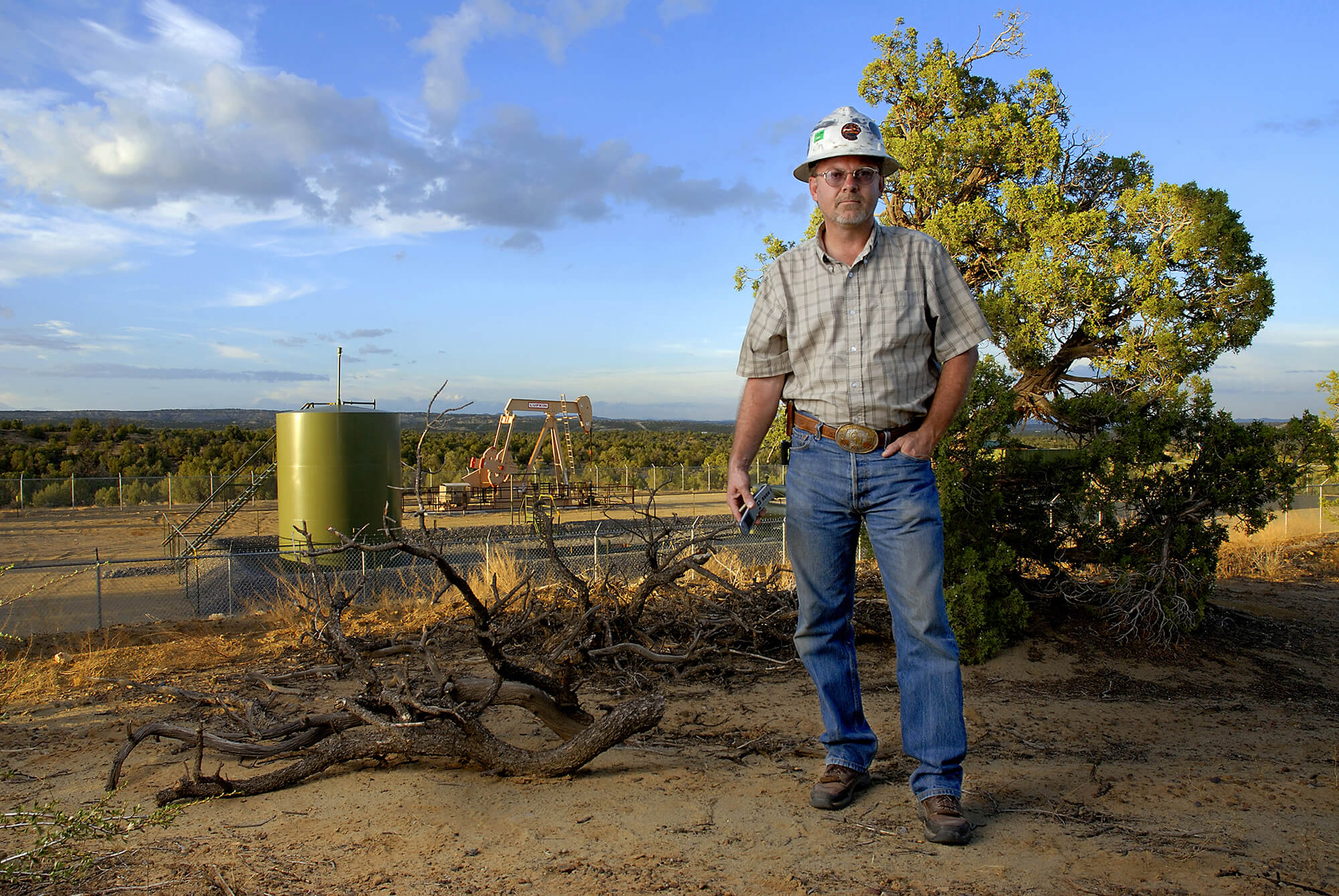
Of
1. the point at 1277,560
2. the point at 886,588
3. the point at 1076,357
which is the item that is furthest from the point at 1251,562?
the point at 886,588

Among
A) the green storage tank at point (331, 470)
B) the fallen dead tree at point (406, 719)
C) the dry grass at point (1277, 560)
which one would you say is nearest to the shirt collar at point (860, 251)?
the fallen dead tree at point (406, 719)

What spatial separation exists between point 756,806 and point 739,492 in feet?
3.44

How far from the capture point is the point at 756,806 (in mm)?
2791

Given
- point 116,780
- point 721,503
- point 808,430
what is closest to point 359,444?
point 116,780

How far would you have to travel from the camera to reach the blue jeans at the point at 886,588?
269 cm

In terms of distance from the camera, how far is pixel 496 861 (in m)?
2.43

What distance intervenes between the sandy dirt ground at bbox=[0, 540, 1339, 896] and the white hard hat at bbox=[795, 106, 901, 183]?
2136 mm

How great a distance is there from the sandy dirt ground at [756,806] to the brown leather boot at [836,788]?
48 mm

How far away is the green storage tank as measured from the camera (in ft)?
45.8

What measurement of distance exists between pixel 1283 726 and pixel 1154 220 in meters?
8.09

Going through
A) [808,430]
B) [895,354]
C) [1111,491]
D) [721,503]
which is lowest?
[721,503]

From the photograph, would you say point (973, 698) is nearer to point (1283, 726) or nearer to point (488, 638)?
point (1283, 726)

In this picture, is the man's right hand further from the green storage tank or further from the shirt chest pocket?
the green storage tank

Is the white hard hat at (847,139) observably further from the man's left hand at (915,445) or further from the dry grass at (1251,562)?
the dry grass at (1251,562)
